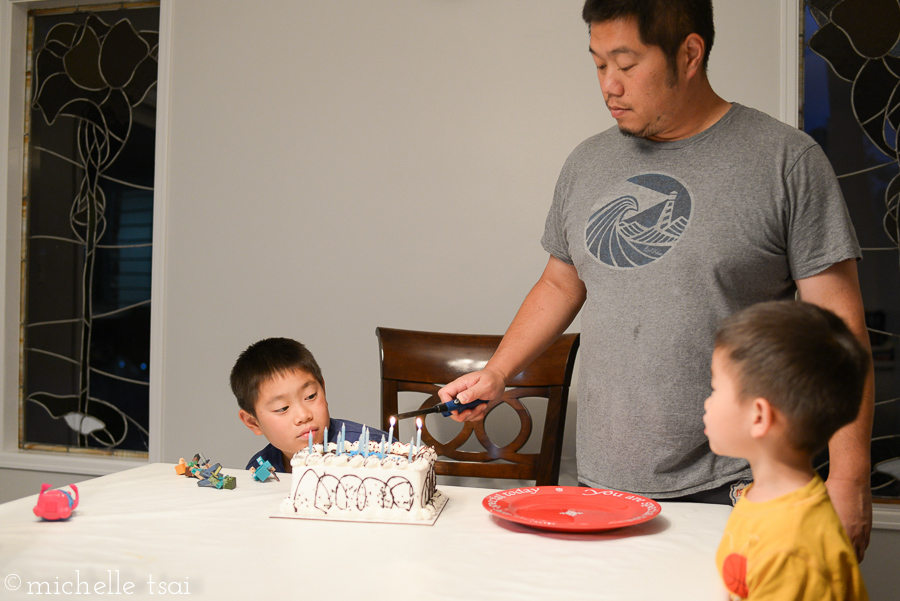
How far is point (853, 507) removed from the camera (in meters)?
1.10

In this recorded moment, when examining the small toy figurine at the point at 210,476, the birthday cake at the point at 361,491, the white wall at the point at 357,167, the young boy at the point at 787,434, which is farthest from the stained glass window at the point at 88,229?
the young boy at the point at 787,434

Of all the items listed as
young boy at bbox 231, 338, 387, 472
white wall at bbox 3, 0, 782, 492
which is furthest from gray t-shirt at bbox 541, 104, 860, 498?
white wall at bbox 3, 0, 782, 492

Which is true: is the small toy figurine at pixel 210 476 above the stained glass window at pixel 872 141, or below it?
below

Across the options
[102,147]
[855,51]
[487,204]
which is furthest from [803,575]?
[102,147]

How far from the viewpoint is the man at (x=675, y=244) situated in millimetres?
1259

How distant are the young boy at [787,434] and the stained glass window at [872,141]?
1.72 meters

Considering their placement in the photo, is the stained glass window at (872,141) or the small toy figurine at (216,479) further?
the stained glass window at (872,141)

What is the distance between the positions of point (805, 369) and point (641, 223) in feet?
2.15

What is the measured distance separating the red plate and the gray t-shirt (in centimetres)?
21

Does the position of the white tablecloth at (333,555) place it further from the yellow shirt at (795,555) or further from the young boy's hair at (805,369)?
the young boy's hair at (805,369)

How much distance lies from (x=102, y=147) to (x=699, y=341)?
2641mm

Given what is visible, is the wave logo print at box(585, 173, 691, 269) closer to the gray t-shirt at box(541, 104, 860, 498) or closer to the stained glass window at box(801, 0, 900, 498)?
the gray t-shirt at box(541, 104, 860, 498)

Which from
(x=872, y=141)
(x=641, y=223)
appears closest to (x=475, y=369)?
(x=641, y=223)

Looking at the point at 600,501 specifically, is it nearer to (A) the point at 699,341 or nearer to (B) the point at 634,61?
(A) the point at 699,341
